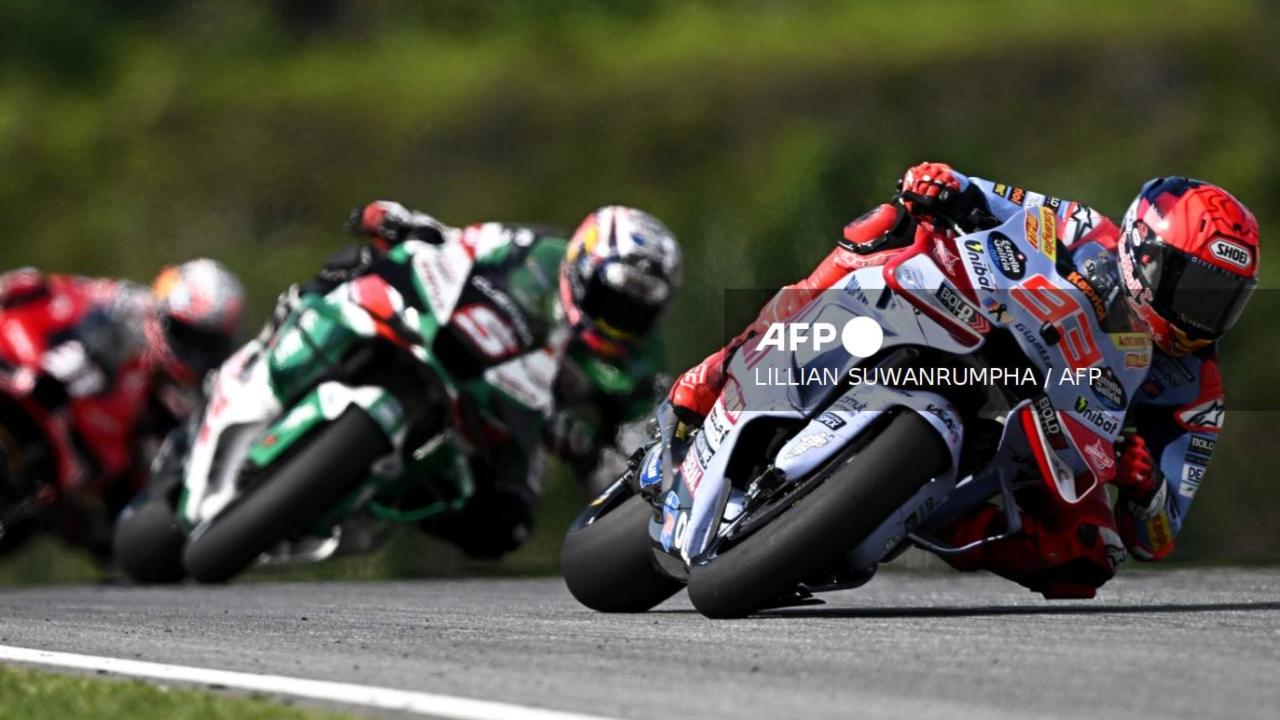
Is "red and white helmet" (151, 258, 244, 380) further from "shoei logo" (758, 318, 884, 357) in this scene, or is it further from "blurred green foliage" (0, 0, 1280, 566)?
"blurred green foliage" (0, 0, 1280, 566)

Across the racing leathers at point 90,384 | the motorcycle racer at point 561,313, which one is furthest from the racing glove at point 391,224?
the racing leathers at point 90,384

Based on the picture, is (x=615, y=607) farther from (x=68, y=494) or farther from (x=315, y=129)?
(x=315, y=129)

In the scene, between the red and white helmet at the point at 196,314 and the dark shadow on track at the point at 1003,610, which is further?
the red and white helmet at the point at 196,314

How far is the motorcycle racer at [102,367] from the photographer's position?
15.4 meters

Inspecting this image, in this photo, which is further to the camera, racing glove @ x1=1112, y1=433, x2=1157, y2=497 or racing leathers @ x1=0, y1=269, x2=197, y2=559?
racing leathers @ x1=0, y1=269, x2=197, y2=559

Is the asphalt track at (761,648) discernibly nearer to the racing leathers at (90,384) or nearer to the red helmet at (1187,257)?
the red helmet at (1187,257)

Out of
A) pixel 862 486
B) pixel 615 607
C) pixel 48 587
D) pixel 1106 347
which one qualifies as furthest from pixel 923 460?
pixel 48 587

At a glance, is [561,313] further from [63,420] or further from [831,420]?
[63,420]

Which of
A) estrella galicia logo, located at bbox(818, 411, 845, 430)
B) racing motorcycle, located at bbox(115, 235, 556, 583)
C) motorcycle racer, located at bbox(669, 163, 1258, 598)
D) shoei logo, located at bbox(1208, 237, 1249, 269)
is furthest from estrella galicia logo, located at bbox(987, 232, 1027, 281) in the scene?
racing motorcycle, located at bbox(115, 235, 556, 583)

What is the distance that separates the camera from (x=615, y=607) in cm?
934

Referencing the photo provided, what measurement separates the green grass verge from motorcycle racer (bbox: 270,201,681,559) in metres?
5.30

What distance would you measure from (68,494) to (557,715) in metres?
10.4

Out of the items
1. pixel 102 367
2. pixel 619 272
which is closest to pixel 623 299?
pixel 619 272

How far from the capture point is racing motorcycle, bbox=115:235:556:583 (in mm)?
11680
